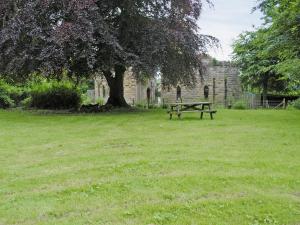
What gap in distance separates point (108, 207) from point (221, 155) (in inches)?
118

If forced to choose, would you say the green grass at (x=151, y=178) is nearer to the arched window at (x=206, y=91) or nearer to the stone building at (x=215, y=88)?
the stone building at (x=215, y=88)

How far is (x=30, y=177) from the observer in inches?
206

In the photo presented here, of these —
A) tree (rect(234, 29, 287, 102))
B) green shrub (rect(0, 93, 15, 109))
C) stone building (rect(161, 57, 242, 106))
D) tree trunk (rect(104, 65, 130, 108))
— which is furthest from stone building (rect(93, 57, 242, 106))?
tree trunk (rect(104, 65, 130, 108))

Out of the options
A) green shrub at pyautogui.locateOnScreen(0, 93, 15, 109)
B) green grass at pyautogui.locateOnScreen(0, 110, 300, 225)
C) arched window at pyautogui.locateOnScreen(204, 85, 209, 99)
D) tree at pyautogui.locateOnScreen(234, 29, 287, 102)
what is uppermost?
tree at pyautogui.locateOnScreen(234, 29, 287, 102)

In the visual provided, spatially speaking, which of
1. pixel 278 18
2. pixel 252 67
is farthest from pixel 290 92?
pixel 278 18

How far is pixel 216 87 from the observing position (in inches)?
1017

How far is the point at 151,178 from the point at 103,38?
8518 mm

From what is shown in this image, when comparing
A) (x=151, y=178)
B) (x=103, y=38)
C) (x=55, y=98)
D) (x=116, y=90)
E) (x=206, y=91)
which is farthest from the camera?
(x=206, y=91)

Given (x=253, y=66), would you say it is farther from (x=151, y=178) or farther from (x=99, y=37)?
(x=151, y=178)

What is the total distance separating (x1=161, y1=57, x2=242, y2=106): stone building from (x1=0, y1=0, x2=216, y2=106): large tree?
1008 cm

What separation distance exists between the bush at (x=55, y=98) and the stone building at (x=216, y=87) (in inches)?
346

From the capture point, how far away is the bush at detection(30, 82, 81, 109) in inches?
692

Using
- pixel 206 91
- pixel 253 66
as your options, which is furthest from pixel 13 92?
pixel 253 66

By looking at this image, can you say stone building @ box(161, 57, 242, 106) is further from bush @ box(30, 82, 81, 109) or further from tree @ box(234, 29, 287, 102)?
bush @ box(30, 82, 81, 109)
